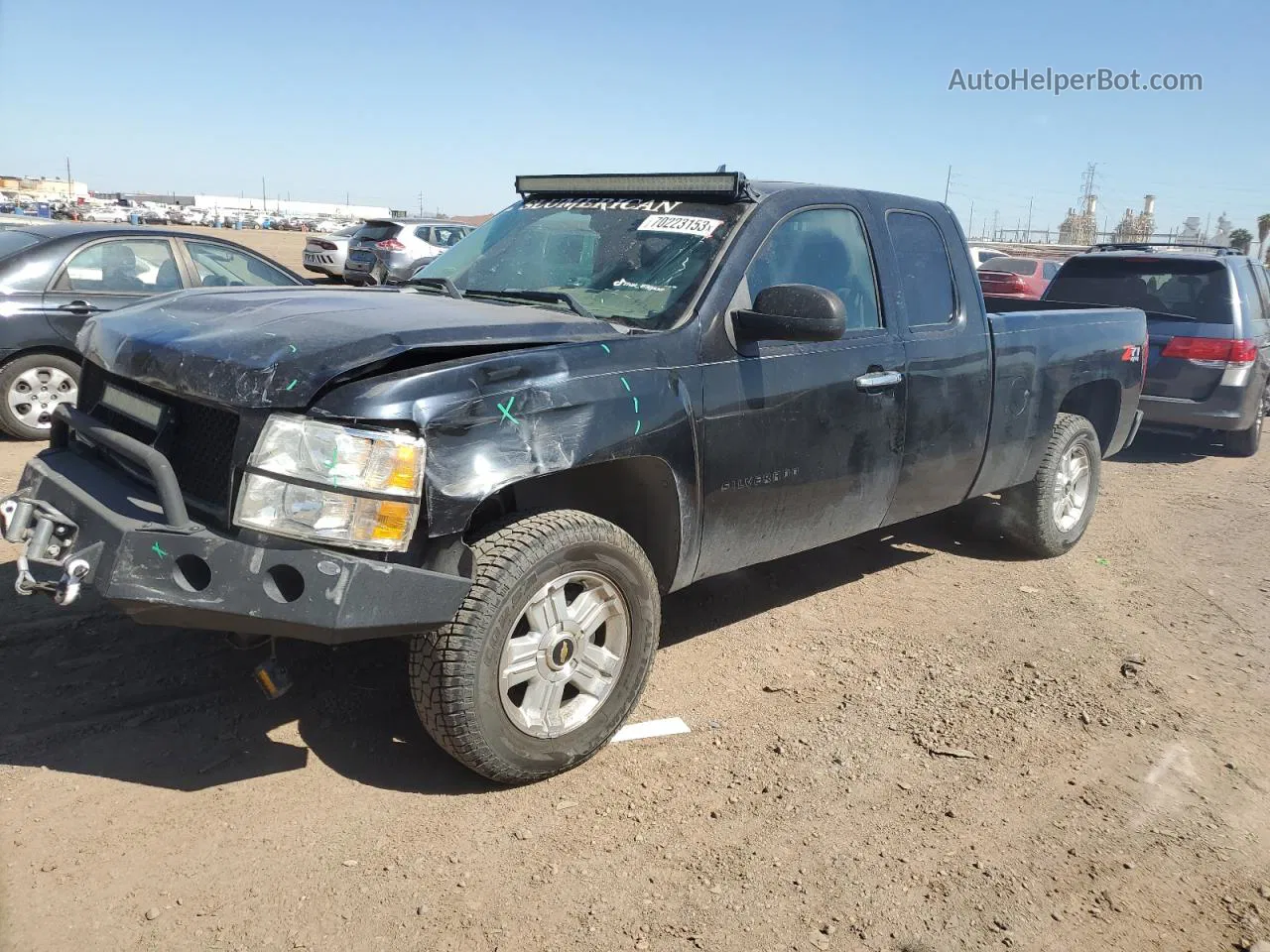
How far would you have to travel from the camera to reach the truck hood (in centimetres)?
275

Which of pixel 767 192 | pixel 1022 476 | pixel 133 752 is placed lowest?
pixel 133 752

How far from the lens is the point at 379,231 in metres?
19.0

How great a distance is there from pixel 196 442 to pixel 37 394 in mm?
5225

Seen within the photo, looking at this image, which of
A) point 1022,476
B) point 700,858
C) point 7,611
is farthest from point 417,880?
point 1022,476

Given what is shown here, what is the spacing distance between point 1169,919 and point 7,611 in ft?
14.4

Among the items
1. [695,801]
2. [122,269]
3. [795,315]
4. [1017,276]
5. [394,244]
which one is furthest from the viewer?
[394,244]

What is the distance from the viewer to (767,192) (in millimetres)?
4020

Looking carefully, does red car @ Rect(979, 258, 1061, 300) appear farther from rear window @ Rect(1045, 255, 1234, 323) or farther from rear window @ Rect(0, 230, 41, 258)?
rear window @ Rect(0, 230, 41, 258)

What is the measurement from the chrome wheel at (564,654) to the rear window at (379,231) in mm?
16942

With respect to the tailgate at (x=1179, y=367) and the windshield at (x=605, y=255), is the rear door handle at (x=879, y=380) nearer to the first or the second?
the windshield at (x=605, y=255)

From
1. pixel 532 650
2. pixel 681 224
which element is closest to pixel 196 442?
pixel 532 650

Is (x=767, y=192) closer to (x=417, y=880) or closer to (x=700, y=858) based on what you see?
(x=700, y=858)

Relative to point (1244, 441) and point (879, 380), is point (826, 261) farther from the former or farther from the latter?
point (1244, 441)

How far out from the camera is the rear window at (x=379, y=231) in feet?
62.0
